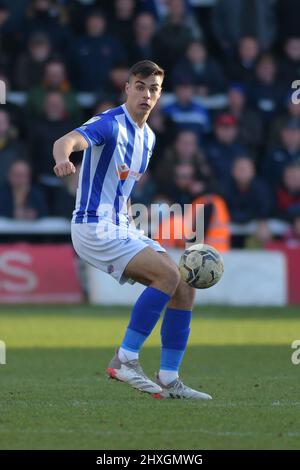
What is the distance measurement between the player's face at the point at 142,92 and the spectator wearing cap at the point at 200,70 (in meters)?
9.84

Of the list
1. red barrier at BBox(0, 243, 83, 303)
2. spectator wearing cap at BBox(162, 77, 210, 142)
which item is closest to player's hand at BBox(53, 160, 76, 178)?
red barrier at BBox(0, 243, 83, 303)

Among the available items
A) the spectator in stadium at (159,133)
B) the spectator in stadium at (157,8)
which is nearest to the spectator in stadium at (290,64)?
the spectator in stadium at (157,8)

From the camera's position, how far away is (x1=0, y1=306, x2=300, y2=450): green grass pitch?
6137mm

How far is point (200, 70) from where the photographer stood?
1820 cm

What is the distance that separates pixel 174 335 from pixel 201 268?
475mm

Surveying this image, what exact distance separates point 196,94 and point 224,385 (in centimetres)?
1020

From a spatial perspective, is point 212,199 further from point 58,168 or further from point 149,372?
point 58,168

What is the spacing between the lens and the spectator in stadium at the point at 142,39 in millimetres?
18047

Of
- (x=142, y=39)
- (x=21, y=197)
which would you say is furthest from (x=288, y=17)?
(x=21, y=197)

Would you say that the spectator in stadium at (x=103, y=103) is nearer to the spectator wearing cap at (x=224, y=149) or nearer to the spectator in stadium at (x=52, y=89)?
the spectator in stadium at (x=52, y=89)

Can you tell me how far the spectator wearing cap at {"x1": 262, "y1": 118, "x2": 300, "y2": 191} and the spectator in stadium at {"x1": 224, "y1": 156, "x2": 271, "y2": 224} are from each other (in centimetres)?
57

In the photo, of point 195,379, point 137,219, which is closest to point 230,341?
point 137,219

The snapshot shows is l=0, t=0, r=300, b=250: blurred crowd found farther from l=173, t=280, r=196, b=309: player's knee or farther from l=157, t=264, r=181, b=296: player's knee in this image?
l=157, t=264, r=181, b=296: player's knee

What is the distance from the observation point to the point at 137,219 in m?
13.8
